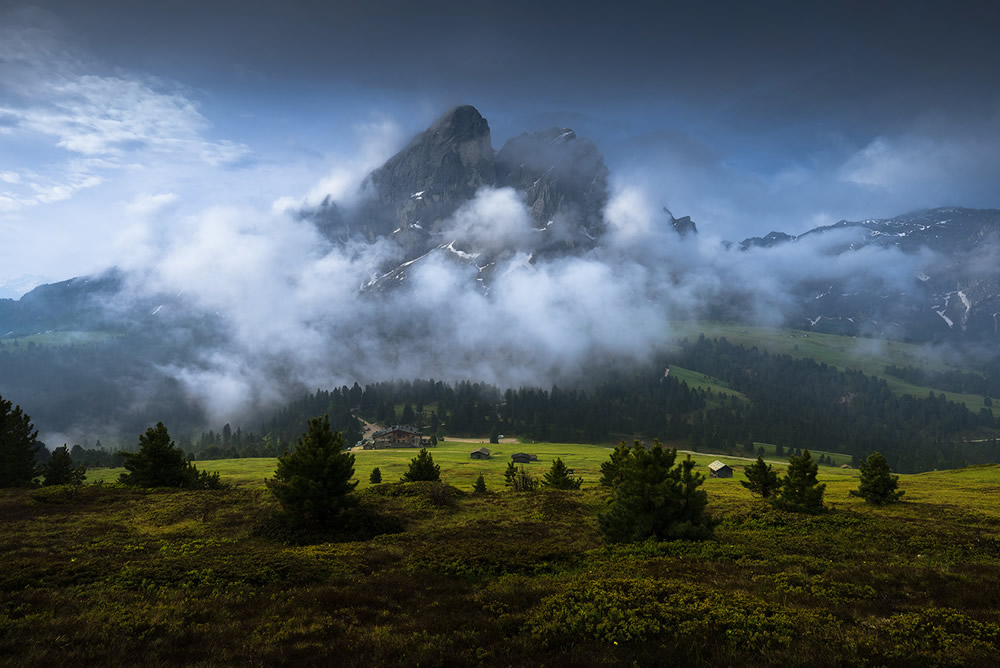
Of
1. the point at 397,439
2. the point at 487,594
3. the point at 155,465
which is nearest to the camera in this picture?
the point at 487,594

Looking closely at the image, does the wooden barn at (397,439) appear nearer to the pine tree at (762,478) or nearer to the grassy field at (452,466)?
the grassy field at (452,466)

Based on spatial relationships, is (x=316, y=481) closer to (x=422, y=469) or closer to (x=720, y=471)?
(x=422, y=469)

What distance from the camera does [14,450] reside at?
54.7 meters

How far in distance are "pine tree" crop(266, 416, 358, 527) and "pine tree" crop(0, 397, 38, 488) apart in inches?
1569

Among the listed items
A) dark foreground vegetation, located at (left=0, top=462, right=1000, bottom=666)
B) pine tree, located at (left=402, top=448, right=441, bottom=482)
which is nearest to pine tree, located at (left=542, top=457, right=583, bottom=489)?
pine tree, located at (left=402, top=448, right=441, bottom=482)

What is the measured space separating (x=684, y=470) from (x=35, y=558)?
35.8 metres

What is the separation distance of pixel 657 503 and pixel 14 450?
70828 millimetres

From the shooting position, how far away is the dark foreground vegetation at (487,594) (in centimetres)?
1305

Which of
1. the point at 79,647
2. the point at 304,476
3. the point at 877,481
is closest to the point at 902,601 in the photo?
the point at 79,647

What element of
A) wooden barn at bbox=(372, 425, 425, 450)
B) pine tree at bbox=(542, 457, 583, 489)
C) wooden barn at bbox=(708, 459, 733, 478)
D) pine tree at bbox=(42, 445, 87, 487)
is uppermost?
pine tree at bbox=(42, 445, 87, 487)

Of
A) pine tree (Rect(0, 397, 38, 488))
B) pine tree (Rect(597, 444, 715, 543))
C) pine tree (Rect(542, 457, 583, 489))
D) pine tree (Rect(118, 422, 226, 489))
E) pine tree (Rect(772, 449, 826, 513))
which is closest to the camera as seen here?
pine tree (Rect(597, 444, 715, 543))

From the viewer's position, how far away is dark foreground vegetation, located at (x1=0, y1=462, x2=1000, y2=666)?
13.1 metres

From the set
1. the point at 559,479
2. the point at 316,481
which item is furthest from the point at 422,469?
the point at 316,481

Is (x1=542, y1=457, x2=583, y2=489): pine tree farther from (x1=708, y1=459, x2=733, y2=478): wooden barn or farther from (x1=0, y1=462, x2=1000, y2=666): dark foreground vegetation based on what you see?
(x1=708, y1=459, x2=733, y2=478): wooden barn
